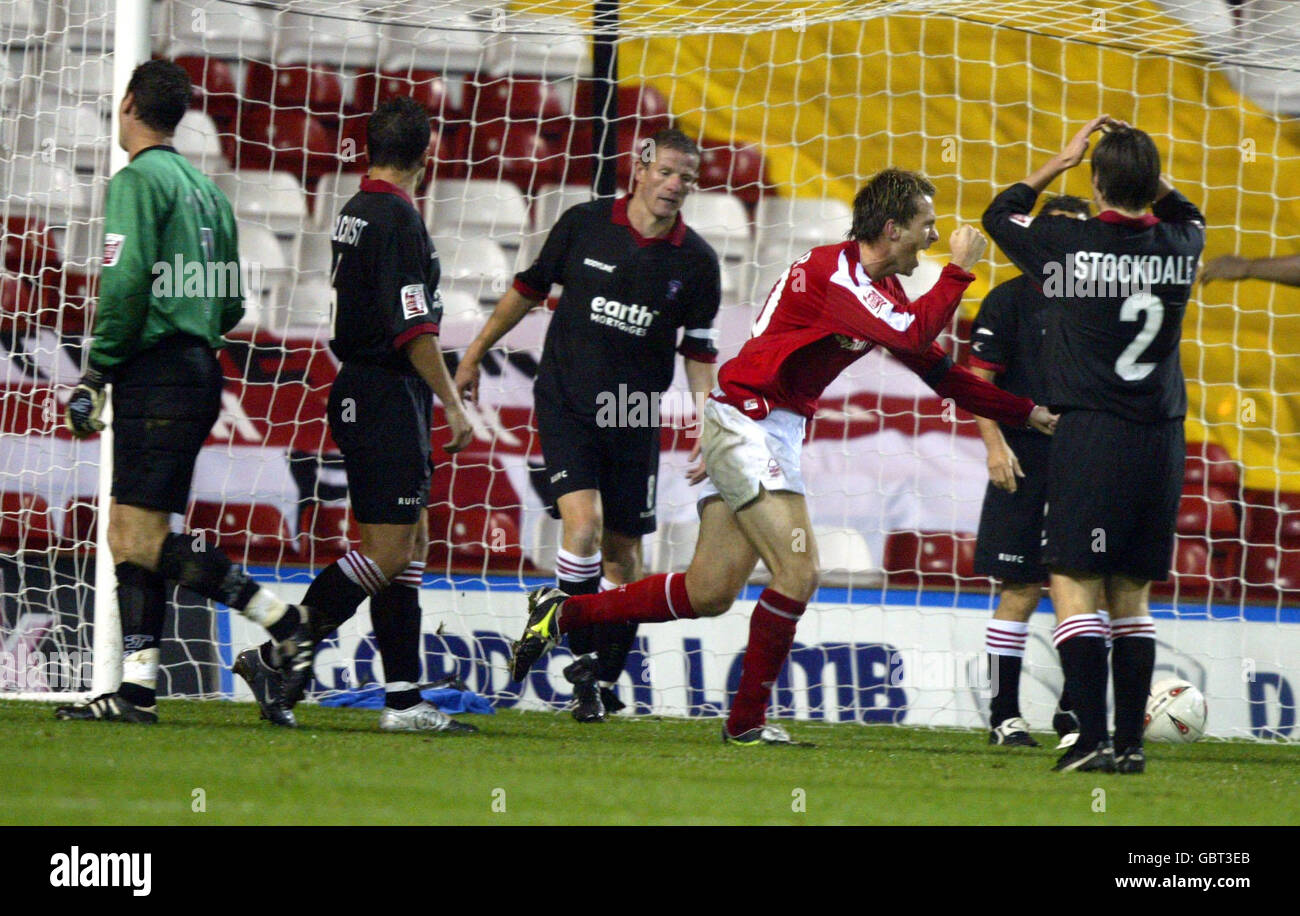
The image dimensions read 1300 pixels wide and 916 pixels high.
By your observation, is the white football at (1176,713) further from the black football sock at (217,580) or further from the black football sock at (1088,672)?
the black football sock at (217,580)

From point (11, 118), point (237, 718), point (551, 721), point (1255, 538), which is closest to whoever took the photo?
point (237, 718)

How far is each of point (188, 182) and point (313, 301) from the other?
3360 millimetres

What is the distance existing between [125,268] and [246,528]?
302 cm

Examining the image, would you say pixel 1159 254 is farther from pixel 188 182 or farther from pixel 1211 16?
pixel 1211 16

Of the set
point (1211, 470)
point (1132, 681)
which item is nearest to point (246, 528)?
point (1132, 681)

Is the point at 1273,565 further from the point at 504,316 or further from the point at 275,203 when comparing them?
the point at 275,203

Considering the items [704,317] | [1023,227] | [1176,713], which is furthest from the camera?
[704,317]

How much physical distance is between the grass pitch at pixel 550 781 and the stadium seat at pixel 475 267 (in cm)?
326

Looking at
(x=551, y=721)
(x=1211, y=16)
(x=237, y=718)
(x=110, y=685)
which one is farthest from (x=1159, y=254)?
(x=1211, y=16)

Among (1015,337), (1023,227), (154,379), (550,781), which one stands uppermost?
(1023,227)

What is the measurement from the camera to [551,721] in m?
5.73

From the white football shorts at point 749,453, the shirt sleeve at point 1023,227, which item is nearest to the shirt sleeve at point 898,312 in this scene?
the shirt sleeve at point 1023,227

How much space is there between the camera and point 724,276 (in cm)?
793

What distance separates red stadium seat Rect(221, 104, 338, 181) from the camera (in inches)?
317
